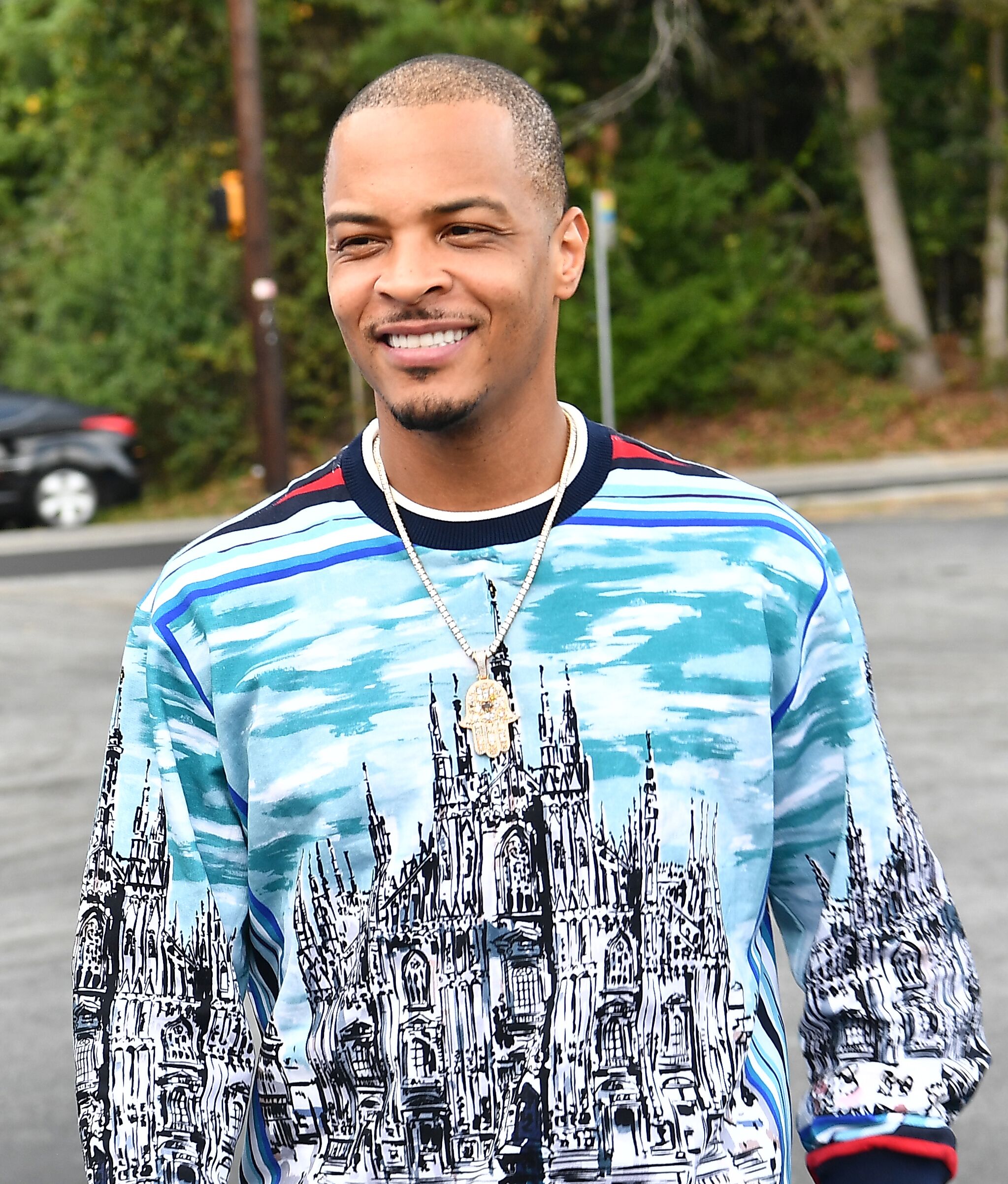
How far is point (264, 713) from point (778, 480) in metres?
17.9

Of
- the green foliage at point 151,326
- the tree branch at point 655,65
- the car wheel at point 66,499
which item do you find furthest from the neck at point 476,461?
the tree branch at point 655,65

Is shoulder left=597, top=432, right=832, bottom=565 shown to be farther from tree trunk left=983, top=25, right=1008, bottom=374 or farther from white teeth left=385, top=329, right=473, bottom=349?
tree trunk left=983, top=25, right=1008, bottom=374

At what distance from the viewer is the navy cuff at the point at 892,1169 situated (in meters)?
1.70

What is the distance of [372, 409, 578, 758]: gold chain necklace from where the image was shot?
1636 millimetres

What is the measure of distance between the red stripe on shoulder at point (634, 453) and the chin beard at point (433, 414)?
0.60ft

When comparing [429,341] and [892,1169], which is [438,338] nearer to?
[429,341]

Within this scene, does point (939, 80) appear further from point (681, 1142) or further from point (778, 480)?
point (681, 1142)

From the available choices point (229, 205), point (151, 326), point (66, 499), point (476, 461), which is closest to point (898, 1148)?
point (476, 461)

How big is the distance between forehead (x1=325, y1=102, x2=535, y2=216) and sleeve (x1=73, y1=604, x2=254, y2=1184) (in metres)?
0.45

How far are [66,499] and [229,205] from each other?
3553 millimetres

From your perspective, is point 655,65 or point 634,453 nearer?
point 634,453

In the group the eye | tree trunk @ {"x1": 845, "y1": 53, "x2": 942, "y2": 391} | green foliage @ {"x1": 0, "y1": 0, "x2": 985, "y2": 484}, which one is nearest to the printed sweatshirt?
the eye

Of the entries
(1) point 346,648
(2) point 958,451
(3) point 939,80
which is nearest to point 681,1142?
(1) point 346,648

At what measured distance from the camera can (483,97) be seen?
65.6 inches
